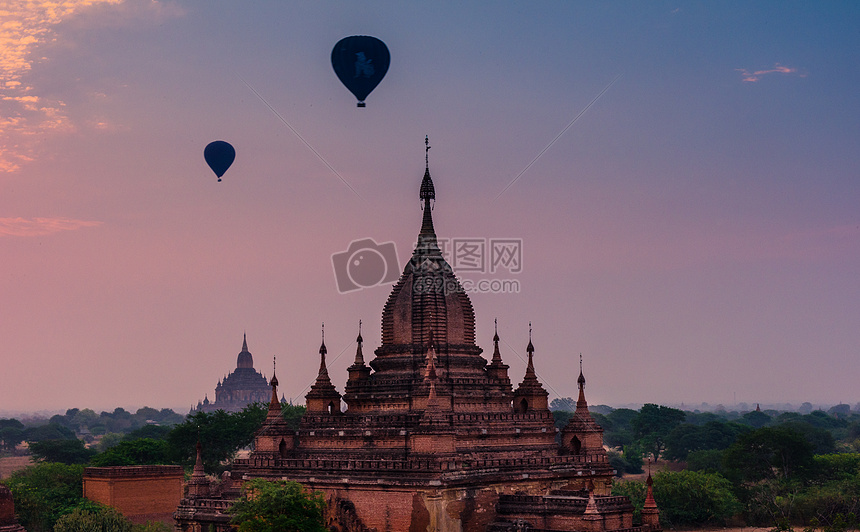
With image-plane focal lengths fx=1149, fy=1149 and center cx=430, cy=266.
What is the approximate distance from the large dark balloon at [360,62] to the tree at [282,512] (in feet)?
67.7

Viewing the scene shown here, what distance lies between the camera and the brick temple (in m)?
46.2

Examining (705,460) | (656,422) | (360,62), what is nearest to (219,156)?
(360,62)

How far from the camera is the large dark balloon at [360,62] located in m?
57.7

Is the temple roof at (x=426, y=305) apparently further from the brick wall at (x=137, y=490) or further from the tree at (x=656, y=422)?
the tree at (x=656, y=422)

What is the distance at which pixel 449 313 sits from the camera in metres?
54.0

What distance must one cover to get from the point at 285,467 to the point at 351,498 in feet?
14.3

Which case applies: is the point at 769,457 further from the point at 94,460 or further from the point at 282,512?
the point at 282,512

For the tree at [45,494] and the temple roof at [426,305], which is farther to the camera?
the tree at [45,494]

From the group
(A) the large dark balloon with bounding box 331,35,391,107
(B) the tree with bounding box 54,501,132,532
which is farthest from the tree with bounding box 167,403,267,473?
(A) the large dark balloon with bounding box 331,35,391,107

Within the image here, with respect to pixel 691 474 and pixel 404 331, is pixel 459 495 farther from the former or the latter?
pixel 691 474

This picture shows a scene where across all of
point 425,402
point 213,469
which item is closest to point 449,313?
point 425,402

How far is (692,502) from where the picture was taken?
3248 inches

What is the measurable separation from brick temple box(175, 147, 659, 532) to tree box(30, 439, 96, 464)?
72.6 m

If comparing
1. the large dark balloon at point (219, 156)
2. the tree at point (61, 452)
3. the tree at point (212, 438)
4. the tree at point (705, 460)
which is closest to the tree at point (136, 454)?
the tree at point (212, 438)
